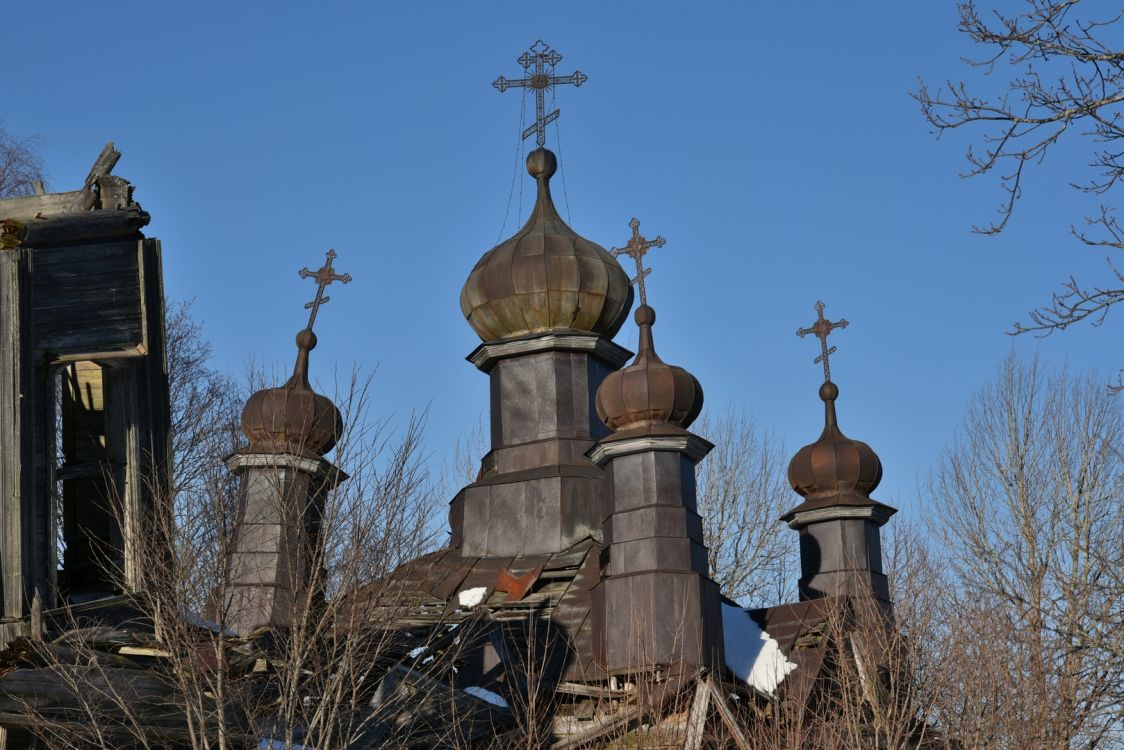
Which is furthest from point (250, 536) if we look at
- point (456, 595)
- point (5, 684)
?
point (5, 684)

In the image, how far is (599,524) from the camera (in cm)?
1955

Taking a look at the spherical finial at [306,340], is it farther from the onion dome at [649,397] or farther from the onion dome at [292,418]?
the onion dome at [649,397]

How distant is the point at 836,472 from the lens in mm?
21578

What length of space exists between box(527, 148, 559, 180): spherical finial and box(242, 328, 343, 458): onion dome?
490 centimetres

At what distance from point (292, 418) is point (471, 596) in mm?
2804

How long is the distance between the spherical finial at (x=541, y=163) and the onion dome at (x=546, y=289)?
1.12 metres

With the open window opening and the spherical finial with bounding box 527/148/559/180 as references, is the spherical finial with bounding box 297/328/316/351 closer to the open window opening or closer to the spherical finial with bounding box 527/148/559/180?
the spherical finial with bounding box 527/148/559/180

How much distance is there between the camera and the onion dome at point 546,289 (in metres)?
21.5

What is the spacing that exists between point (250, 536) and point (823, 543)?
7.47m

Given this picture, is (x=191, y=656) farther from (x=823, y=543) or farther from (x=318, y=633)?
(x=823, y=543)

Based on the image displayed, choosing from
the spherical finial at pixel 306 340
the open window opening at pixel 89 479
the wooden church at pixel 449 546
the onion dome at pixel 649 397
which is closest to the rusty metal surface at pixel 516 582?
the wooden church at pixel 449 546

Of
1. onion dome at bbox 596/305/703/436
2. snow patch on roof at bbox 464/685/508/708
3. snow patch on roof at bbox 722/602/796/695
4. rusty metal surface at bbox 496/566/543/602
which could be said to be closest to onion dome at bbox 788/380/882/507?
snow patch on roof at bbox 722/602/796/695

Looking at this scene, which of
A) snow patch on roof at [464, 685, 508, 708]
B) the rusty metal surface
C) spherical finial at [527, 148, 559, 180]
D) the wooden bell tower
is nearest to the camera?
the wooden bell tower

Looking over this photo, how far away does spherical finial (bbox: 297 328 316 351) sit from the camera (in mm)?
20359
